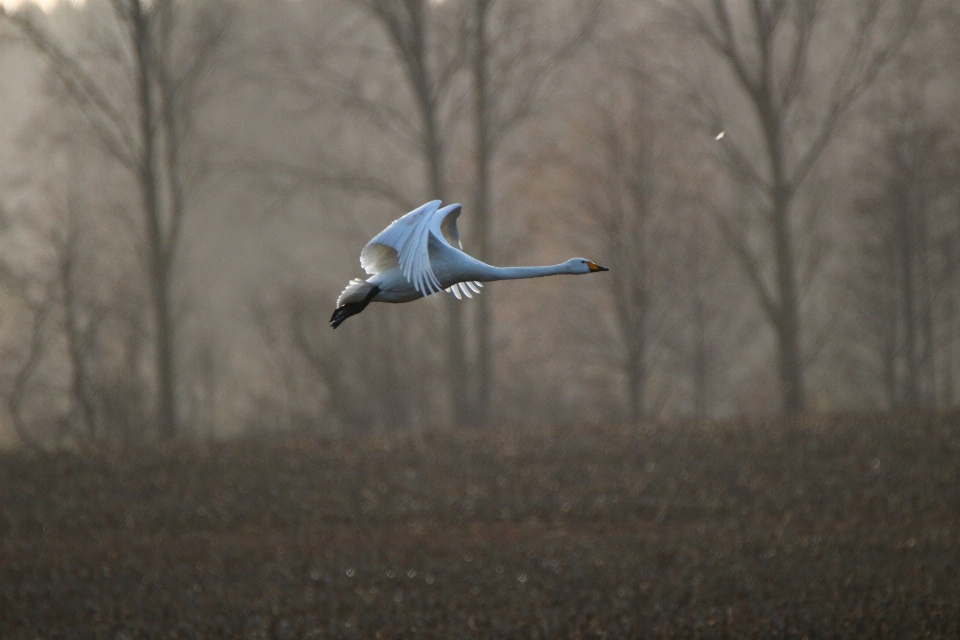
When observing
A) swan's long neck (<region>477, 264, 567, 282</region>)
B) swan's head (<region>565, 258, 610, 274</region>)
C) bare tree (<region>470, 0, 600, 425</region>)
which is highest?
bare tree (<region>470, 0, 600, 425</region>)

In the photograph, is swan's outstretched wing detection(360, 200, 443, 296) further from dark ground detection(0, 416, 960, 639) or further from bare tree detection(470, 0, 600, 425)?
bare tree detection(470, 0, 600, 425)

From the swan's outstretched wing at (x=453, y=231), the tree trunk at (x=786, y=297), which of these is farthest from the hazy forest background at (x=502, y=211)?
the swan's outstretched wing at (x=453, y=231)

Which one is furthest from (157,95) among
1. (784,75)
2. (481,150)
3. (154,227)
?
(784,75)

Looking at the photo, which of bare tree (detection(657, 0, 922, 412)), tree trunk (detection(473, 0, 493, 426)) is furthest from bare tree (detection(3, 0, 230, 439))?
bare tree (detection(657, 0, 922, 412))

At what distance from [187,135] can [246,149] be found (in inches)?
107

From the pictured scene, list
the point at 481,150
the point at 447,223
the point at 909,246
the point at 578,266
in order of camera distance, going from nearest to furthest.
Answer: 1. the point at 578,266
2. the point at 447,223
3. the point at 481,150
4. the point at 909,246

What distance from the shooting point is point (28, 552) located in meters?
10.5

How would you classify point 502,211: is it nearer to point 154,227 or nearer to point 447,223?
point 154,227

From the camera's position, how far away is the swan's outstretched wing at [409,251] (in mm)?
4824

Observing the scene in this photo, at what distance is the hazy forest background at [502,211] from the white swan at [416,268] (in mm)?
11249

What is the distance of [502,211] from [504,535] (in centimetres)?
1563

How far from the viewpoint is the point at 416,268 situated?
4.83 meters

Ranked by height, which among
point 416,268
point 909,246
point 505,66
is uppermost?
point 505,66

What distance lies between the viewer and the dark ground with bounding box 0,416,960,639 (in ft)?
27.7
